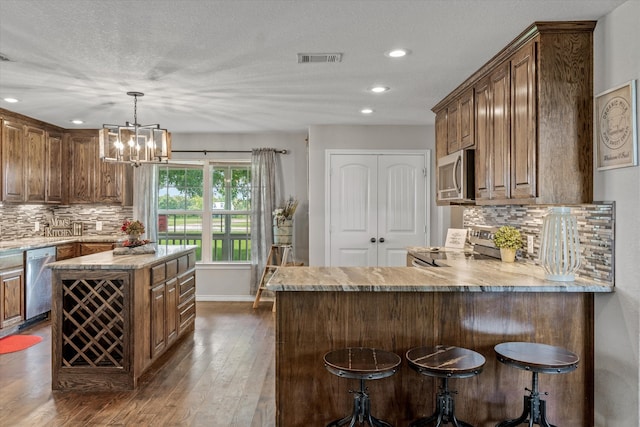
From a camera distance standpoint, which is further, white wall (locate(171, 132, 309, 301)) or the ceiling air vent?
white wall (locate(171, 132, 309, 301))

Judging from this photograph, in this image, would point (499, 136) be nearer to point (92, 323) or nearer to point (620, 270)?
point (620, 270)

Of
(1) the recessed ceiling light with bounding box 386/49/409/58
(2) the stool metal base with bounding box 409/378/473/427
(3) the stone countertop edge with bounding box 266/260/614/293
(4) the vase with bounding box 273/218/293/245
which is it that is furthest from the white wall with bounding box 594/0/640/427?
(4) the vase with bounding box 273/218/293/245

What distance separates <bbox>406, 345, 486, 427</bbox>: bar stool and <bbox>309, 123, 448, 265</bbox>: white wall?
333 centimetres

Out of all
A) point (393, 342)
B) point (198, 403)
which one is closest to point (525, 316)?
point (393, 342)

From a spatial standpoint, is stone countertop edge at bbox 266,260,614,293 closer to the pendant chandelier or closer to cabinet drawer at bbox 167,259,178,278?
cabinet drawer at bbox 167,259,178,278

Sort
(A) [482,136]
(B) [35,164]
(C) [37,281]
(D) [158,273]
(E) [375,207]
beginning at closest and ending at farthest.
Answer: (A) [482,136] → (D) [158,273] → (C) [37,281] → (B) [35,164] → (E) [375,207]

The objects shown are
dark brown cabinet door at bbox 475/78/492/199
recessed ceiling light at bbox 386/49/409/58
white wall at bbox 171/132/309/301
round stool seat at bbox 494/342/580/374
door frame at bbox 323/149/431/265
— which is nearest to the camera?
round stool seat at bbox 494/342/580/374

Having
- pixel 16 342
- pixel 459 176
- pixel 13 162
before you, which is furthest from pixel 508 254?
pixel 13 162

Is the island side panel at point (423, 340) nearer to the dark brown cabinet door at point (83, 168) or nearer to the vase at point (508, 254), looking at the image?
the vase at point (508, 254)

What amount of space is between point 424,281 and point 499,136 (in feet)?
4.07

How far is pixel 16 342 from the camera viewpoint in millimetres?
4426

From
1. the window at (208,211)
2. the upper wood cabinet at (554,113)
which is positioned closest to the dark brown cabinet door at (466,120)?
the upper wood cabinet at (554,113)

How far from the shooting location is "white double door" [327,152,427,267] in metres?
5.64

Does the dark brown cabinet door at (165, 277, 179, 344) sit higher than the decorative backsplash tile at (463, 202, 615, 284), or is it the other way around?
the decorative backsplash tile at (463, 202, 615, 284)
